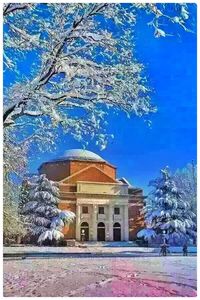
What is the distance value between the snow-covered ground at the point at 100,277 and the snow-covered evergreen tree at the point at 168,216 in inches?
5.7

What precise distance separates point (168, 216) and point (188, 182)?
28 centimetres

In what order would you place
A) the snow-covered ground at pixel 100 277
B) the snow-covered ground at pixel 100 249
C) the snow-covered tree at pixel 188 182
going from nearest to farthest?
the snow-covered ground at pixel 100 277
the snow-covered tree at pixel 188 182
the snow-covered ground at pixel 100 249

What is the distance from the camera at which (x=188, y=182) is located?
281cm

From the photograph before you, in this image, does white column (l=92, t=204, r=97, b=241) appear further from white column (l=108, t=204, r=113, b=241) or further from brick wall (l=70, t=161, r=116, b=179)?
brick wall (l=70, t=161, r=116, b=179)

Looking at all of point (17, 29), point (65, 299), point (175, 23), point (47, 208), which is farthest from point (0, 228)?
point (175, 23)

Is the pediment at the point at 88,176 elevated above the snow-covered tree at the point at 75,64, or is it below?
below

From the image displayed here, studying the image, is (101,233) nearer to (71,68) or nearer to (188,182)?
(188,182)

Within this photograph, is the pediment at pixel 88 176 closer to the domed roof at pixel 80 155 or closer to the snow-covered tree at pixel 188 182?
the domed roof at pixel 80 155

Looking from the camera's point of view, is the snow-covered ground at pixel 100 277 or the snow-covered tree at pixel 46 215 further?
the snow-covered tree at pixel 46 215

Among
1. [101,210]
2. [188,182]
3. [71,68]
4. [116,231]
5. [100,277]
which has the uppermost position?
[71,68]

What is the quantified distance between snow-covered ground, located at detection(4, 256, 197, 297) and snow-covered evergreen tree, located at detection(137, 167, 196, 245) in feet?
0.48

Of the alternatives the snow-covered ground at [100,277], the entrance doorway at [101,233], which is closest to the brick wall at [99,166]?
the entrance doorway at [101,233]

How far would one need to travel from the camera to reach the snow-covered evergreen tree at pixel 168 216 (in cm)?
286

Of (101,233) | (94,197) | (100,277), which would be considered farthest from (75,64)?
(100,277)
